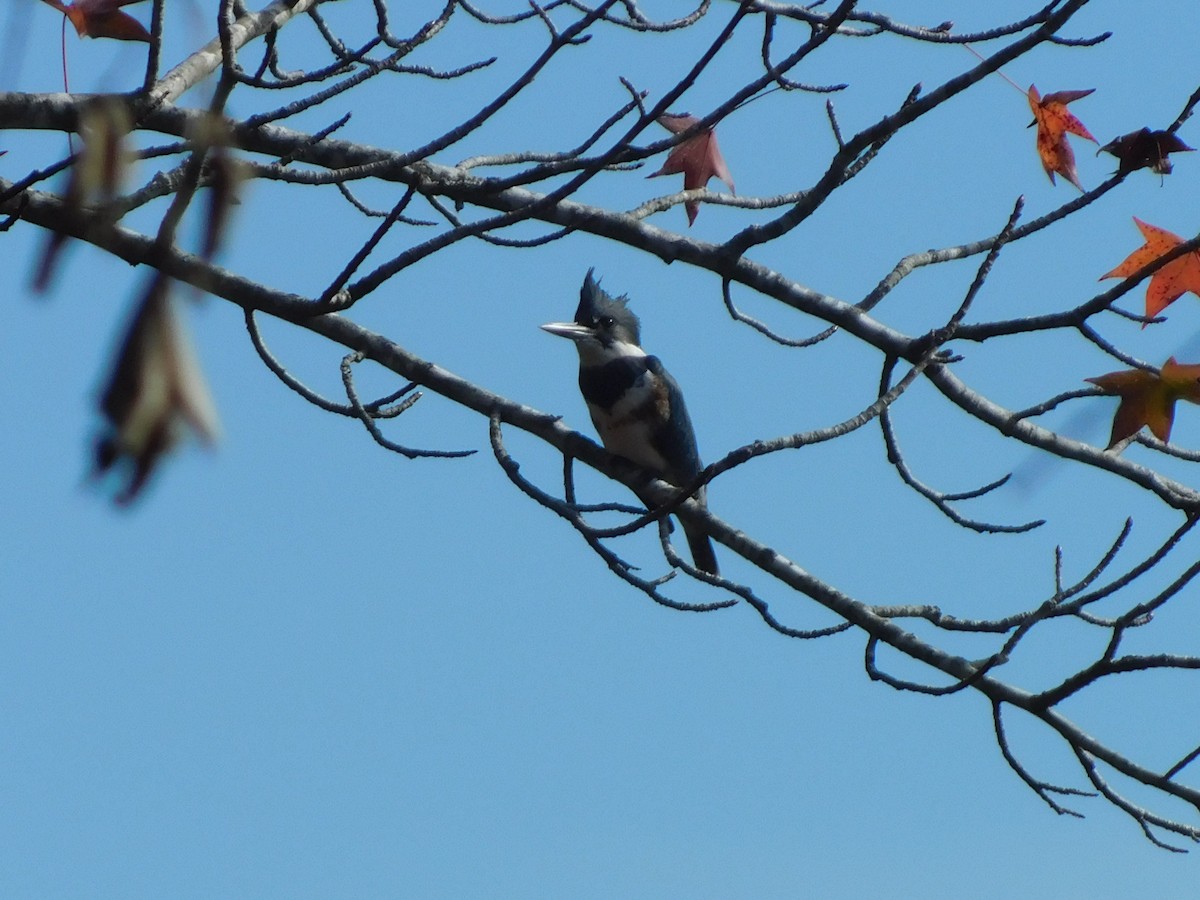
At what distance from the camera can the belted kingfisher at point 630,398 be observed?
4922 mm

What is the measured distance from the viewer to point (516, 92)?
2.11m

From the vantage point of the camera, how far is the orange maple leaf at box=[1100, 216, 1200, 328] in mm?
2936

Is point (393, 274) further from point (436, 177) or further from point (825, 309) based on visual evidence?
point (825, 309)

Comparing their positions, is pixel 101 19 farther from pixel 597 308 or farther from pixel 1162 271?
pixel 597 308

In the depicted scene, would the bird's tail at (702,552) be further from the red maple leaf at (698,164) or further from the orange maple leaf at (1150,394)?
the orange maple leaf at (1150,394)

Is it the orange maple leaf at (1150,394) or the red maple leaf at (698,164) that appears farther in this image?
the red maple leaf at (698,164)

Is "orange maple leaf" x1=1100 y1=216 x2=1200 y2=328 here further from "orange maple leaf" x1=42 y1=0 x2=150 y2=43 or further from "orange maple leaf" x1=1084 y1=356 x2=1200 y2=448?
"orange maple leaf" x1=42 y1=0 x2=150 y2=43

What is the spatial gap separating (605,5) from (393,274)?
2.05 feet

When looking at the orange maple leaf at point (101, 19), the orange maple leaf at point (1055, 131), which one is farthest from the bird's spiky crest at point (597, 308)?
the orange maple leaf at point (101, 19)

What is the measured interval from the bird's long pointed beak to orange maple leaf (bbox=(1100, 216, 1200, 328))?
97.0 inches

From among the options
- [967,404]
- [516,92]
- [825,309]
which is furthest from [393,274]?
[967,404]

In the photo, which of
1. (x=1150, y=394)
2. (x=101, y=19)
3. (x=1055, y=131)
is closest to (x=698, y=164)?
(x=1055, y=131)

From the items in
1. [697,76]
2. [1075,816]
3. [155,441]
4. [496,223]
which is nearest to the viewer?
[155,441]

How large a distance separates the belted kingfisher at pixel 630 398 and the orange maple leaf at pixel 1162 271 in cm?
198
